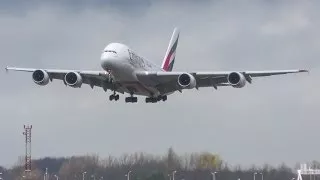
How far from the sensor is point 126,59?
3140 inches

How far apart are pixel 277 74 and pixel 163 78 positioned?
11.5 m

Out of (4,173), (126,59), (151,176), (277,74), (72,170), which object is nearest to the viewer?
(126,59)

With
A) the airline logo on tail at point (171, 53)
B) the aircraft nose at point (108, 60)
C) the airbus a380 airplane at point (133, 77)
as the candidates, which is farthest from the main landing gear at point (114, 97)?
the airline logo on tail at point (171, 53)

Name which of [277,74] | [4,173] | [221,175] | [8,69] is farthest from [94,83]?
[4,173]

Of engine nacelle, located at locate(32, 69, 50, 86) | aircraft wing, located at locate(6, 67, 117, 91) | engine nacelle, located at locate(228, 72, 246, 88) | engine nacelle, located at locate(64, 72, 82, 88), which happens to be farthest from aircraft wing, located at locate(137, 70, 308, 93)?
engine nacelle, located at locate(32, 69, 50, 86)

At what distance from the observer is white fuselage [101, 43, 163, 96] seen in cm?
7831

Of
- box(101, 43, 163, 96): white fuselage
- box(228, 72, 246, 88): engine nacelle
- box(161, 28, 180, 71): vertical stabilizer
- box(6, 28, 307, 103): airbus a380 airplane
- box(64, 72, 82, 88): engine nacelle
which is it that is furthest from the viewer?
box(161, 28, 180, 71): vertical stabilizer

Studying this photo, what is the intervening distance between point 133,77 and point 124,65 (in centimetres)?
181

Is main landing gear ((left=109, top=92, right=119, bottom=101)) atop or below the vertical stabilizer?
below

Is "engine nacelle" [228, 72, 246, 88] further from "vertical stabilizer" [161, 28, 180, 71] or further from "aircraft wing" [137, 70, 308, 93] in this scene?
"vertical stabilizer" [161, 28, 180, 71]

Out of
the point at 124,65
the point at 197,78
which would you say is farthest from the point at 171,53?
the point at 124,65

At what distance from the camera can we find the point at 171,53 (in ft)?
359

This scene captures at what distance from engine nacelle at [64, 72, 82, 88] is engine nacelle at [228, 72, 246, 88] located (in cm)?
1444

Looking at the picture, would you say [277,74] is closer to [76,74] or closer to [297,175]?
[76,74]
